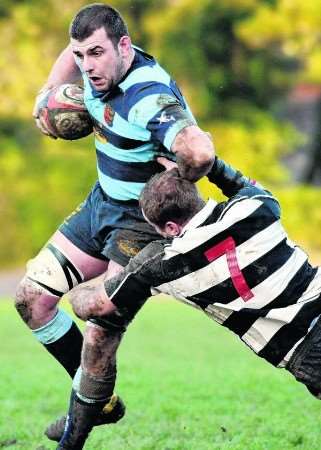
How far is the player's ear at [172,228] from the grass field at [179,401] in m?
1.66

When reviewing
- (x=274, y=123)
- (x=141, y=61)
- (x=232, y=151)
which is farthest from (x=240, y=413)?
(x=274, y=123)

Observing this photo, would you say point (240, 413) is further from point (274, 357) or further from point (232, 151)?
point (232, 151)

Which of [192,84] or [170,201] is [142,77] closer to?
[170,201]

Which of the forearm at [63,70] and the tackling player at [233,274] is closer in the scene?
the tackling player at [233,274]

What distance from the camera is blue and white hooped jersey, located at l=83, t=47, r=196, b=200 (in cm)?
528

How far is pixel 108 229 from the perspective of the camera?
5.94 m

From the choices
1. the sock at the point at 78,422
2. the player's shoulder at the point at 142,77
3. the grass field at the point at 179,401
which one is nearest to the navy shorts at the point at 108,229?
the player's shoulder at the point at 142,77

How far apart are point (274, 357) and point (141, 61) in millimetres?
1563

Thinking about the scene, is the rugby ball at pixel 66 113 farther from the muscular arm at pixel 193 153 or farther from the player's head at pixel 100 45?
the muscular arm at pixel 193 153

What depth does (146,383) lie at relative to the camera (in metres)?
9.56

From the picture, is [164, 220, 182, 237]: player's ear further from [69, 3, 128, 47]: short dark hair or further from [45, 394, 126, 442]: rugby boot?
[45, 394, 126, 442]: rugby boot

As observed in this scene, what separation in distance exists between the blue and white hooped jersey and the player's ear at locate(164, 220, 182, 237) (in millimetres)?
363

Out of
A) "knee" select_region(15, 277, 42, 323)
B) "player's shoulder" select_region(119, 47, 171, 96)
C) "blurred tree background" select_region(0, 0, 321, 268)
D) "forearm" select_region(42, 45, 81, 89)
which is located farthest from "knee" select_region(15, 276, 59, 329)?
"blurred tree background" select_region(0, 0, 321, 268)

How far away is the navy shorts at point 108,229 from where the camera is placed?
19.1 ft
